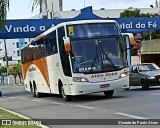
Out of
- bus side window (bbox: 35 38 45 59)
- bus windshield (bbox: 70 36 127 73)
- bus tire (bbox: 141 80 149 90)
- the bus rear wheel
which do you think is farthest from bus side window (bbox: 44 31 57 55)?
bus tire (bbox: 141 80 149 90)

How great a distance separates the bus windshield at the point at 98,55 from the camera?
17.8 m

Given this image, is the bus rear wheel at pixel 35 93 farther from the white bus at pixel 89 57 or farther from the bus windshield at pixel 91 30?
the bus windshield at pixel 91 30

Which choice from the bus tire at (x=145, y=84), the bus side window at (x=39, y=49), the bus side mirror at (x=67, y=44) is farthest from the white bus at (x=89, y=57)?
the bus tire at (x=145, y=84)

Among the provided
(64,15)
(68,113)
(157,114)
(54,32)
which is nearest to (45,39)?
(54,32)

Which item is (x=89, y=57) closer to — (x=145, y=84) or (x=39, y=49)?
(x=39, y=49)

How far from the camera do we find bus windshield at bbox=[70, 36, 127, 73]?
17.8 meters

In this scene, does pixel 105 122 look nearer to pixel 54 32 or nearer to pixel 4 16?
pixel 4 16

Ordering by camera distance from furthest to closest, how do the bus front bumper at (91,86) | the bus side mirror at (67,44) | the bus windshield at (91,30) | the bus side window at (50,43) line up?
the bus side window at (50,43)
the bus windshield at (91,30)
the bus front bumper at (91,86)
the bus side mirror at (67,44)

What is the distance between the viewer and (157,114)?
39.0 feet

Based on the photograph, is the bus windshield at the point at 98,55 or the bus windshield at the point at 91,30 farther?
the bus windshield at the point at 91,30

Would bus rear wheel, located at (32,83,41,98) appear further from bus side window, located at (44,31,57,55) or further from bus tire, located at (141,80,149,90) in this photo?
bus tire, located at (141,80,149,90)

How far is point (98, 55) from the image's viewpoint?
17953 mm

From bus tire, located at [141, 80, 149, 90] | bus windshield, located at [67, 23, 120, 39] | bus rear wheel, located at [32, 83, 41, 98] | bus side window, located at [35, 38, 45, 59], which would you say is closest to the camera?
bus windshield, located at [67, 23, 120, 39]

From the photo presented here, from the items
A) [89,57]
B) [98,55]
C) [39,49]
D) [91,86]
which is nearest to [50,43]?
Answer: [39,49]
